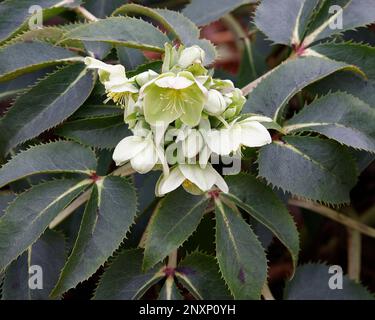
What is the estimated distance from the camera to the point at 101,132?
0.97 meters

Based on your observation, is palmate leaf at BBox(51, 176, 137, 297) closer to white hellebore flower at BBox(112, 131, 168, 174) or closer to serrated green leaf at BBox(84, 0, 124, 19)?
white hellebore flower at BBox(112, 131, 168, 174)

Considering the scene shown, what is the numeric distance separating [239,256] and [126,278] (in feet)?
0.61

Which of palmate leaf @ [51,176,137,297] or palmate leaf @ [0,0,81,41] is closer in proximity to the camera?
palmate leaf @ [51,176,137,297]

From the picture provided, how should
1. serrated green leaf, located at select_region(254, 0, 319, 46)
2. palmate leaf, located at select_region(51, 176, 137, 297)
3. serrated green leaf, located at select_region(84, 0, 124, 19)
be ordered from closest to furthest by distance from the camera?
palmate leaf, located at select_region(51, 176, 137, 297)
serrated green leaf, located at select_region(254, 0, 319, 46)
serrated green leaf, located at select_region(84, 0, 124, 19)

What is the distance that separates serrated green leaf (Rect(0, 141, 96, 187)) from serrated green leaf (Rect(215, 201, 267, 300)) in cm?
21

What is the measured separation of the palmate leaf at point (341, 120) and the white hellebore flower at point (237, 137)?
137 mm

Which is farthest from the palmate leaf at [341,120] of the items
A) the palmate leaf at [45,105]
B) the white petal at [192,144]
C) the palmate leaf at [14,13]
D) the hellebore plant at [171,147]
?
the palmate leaf at [14,13]

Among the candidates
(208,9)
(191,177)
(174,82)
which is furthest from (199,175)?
(208,9)

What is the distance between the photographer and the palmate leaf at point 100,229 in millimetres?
853

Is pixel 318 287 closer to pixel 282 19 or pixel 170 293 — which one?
pixel 170 293

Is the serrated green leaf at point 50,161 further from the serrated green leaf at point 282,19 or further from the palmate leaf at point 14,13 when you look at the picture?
the serrated green leaf at point 282,19

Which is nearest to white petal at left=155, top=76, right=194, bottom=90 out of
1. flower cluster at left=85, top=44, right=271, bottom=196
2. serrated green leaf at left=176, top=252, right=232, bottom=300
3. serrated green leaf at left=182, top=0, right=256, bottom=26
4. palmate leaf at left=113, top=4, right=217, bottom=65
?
flower cluster at left=85, top=44, right=271, bottom=196

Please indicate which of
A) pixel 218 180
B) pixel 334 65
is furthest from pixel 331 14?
pixel 218 180

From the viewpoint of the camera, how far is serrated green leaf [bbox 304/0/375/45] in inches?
40.3
